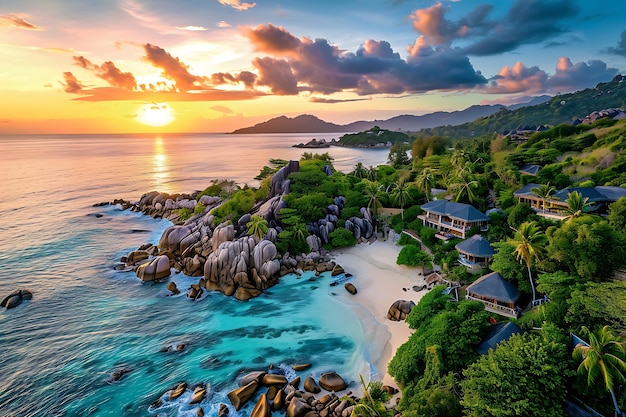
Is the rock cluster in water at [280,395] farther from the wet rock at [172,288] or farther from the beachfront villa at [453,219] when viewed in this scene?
the beachfront villa at [453,219]

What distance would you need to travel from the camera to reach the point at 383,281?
31.6 meters

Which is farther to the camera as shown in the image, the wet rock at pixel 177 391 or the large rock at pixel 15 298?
the large rock at pixel 15 298

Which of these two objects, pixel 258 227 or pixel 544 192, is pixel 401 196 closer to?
pixel 544 192

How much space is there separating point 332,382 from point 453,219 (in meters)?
25.0

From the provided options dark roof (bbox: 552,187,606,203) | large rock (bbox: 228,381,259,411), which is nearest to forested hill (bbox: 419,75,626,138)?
dark roof (bbox: 552,187,606,203)

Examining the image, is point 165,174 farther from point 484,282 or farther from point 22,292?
point 484,282

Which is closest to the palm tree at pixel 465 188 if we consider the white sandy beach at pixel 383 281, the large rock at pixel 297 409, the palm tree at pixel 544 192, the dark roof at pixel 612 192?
the palm tree at pixel 544 192

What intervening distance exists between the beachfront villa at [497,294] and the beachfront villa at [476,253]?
5068mm

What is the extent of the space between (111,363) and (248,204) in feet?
85.4

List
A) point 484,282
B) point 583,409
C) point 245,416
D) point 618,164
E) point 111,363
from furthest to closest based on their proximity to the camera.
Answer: point 618,164
point 484,282
point 111,363
point 245,416
point 583,409

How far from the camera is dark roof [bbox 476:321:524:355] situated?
18.0 m

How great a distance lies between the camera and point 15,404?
62.6 ft

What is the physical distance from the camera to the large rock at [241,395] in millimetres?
18312

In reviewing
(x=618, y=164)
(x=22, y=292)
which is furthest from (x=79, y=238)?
(x=618, y=164)
